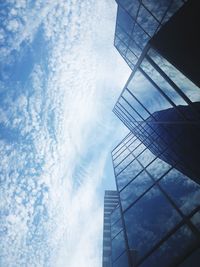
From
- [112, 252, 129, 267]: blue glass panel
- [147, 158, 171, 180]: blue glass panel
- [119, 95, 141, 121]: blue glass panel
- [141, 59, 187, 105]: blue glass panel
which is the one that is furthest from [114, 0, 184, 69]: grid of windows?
[112, 252, 129, 267]: blue glass panel

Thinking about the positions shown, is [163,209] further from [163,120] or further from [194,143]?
[163,120]

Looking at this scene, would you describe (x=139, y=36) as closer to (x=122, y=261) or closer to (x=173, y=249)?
(x=122, y=261)

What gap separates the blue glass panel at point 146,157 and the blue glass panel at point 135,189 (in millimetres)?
602

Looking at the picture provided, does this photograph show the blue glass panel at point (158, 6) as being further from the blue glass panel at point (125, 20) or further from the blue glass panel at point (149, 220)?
the blue glass panel at point (149, 220)

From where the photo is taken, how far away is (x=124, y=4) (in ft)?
35.7

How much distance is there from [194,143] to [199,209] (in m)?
2.98

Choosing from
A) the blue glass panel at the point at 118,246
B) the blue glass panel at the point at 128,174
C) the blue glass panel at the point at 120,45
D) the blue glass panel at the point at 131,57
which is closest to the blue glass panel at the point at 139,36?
the blue glass panel at the point at 131,57

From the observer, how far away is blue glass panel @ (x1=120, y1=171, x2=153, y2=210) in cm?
687

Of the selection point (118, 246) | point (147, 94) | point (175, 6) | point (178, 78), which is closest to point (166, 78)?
point (178, 78)

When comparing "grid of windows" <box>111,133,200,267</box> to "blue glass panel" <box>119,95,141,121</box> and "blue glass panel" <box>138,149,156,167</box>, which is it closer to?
"blue glass panel" <box>138,149,156,167</box>

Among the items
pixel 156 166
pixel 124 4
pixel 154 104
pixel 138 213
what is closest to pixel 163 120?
pixel 154 104

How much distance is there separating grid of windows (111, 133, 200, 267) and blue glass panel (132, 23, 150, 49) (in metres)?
6.11

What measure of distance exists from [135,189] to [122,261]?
2245 mm

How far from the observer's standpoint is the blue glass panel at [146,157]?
836cm
